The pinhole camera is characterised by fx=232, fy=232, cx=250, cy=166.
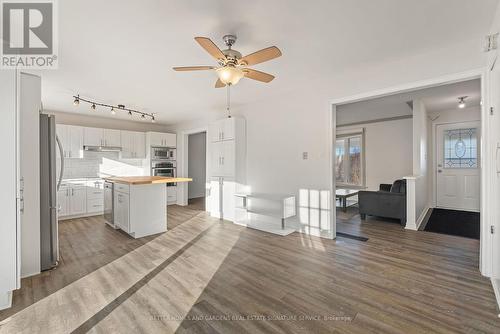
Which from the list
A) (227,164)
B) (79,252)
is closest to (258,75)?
(227,164)

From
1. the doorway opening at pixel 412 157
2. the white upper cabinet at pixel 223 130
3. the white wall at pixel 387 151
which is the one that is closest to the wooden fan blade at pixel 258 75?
the doorway opening at pixel 412 157

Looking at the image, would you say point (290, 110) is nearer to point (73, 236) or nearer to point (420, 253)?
point (420, 253)

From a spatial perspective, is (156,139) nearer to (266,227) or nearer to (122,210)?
(122,210)

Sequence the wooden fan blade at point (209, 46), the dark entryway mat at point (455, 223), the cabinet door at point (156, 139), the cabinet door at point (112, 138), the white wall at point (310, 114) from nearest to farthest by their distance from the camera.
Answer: the wooden fan blade at point (209, 46)
the white wall at point (310, 114)
the dark entryway mat at point (455, 223)
the cabinet door at point (112, 138)
the cabinet door at point (156, 139)

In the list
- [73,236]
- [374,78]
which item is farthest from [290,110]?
[73,236]

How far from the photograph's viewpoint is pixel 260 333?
5.40 ft

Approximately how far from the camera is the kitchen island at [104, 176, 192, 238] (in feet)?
12.3

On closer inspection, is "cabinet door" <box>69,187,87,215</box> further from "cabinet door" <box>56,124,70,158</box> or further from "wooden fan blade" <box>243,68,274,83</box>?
"wooden fan blade" <box>243,68,274,83</box>

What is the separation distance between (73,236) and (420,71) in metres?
5.70

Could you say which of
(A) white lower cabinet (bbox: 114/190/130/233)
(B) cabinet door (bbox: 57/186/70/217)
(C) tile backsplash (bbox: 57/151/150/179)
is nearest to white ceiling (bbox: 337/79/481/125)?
(A) white lower cabinet (bbox: 114/190/130/233)

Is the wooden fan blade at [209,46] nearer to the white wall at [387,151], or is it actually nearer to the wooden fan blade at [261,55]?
the wooden fan blade at [261,55]

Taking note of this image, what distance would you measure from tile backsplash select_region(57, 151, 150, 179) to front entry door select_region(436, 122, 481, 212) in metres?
8.00

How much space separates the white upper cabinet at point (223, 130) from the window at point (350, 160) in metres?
4.00

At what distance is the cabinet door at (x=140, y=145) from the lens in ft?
21.2
